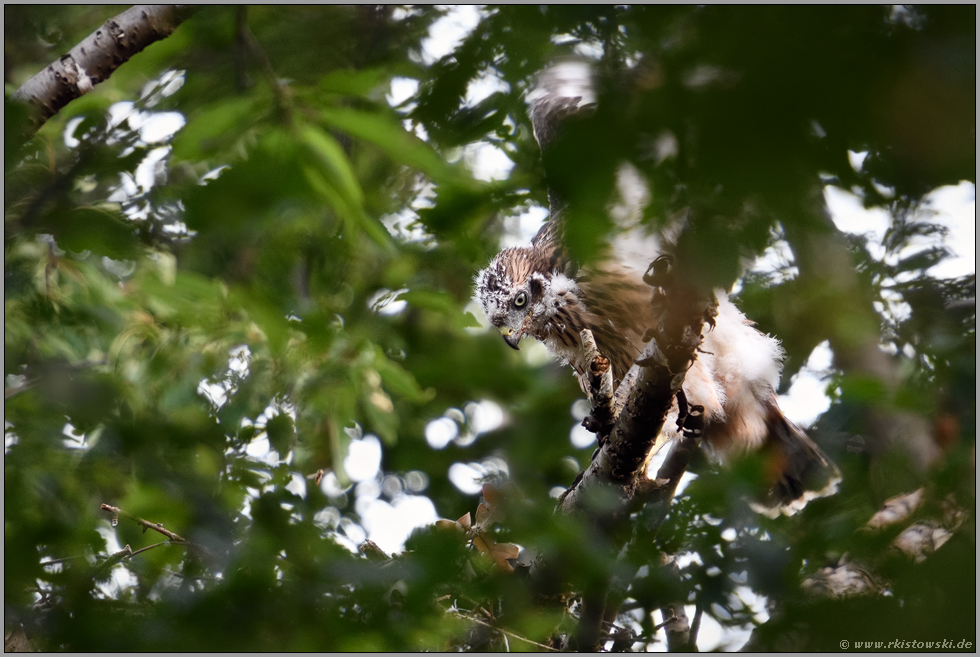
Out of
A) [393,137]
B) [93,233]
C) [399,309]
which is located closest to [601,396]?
[393,137]

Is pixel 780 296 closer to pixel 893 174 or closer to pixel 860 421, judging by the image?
pixel 860 421

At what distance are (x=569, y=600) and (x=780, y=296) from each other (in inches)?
45.5

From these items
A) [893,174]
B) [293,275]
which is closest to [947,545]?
[893,174]

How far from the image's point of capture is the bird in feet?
8.48

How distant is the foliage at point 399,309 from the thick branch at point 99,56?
0.08m

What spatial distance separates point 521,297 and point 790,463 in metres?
1.34

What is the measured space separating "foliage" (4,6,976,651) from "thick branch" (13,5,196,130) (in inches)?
3.3

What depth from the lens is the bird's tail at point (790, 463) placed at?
248cm

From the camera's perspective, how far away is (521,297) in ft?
8.90

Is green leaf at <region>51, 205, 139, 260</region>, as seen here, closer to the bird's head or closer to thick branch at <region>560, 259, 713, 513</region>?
the bird's head

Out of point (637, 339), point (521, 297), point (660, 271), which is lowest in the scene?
point (637, 339)

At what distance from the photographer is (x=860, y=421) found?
1959 mm

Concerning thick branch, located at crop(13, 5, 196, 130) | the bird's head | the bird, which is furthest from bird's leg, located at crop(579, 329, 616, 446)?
Result: thick branch, located at crop(13, 5, 196, 130)

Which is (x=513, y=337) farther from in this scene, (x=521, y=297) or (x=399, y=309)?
(x=399, y=309)
